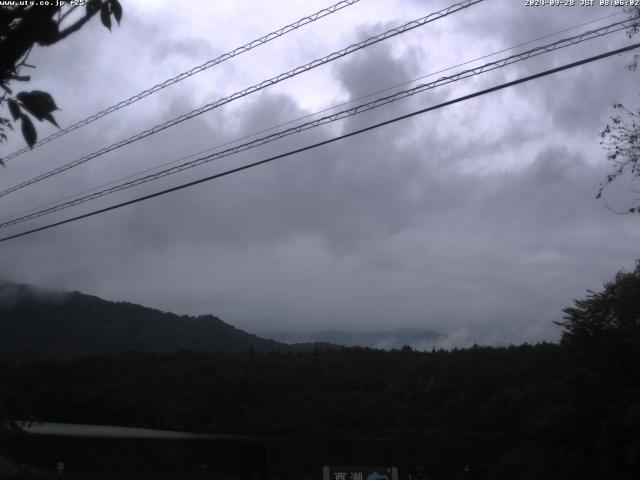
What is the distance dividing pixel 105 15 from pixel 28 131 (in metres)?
0.80

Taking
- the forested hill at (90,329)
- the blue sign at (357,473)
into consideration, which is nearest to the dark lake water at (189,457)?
the forested hill at (90,329)

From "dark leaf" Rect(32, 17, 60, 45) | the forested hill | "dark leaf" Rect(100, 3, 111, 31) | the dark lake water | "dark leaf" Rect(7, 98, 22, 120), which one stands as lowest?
the dark lake water

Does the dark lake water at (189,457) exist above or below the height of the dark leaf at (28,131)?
below

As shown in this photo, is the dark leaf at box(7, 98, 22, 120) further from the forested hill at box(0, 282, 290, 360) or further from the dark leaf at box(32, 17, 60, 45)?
the forested hill at box(0, 282, 290, 360)

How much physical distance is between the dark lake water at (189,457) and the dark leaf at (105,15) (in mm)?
18950

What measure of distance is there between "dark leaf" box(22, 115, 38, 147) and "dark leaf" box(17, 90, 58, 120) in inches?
3.2

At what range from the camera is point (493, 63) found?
11.0 meters

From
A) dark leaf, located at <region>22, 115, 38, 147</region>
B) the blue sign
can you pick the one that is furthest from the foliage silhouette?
the blue sign

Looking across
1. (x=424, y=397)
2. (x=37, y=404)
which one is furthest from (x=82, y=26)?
(x=424, y=397)

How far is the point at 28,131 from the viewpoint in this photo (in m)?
4.07

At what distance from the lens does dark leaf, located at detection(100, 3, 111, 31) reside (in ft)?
14.1

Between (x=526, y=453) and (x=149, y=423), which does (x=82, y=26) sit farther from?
(x=149, y=423)

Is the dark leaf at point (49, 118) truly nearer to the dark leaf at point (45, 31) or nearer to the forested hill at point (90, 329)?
the dark leaf at point (45, 31)

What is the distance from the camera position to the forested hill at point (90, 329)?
200ft
